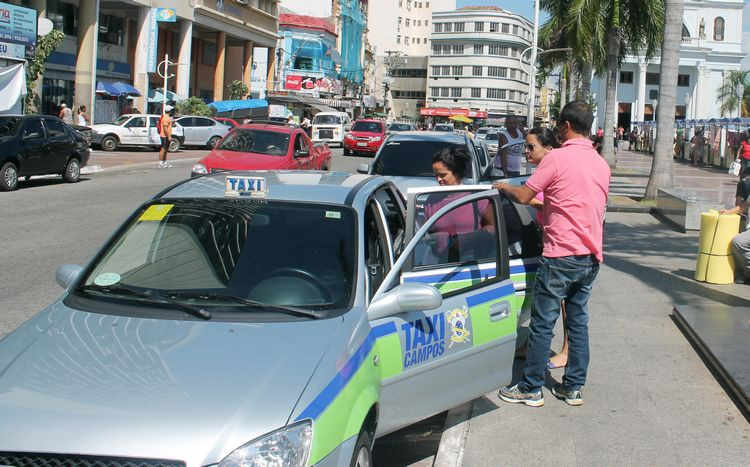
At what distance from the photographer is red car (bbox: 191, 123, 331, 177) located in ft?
56.5

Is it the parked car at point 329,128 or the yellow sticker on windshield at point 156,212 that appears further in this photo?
the parked car at point 329,128

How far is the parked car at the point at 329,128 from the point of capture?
48438mm

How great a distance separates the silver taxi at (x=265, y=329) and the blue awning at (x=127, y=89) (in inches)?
1575

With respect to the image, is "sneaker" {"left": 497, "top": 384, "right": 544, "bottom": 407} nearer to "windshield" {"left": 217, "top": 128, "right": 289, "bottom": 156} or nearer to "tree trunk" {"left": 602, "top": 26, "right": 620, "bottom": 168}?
"windshield" {"left": 217, "top": 128, "right": 289, "bottom": 156}

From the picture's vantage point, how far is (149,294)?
4.38 m

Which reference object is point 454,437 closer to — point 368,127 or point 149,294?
point 149,294

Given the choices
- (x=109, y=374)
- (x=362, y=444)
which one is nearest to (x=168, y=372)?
(x=109, y=374)

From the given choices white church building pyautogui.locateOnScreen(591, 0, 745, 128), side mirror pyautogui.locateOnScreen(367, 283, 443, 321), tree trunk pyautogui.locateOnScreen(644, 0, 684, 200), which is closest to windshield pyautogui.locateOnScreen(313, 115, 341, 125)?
tree trunk pyautogui.locateOnScreen(644, 0, 684, 200)

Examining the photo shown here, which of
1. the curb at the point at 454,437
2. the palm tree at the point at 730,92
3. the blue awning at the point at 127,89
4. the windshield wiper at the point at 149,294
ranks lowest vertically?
the curb at the point at 454,437

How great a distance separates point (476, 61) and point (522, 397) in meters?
144

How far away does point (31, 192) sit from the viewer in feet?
62.2

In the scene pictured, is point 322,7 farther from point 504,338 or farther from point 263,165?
point 504,338

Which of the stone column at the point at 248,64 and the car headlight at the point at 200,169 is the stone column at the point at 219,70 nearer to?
the stone column at the point at 248,64

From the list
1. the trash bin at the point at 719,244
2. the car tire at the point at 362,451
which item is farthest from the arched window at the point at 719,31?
the car tire at the point at 362,451
